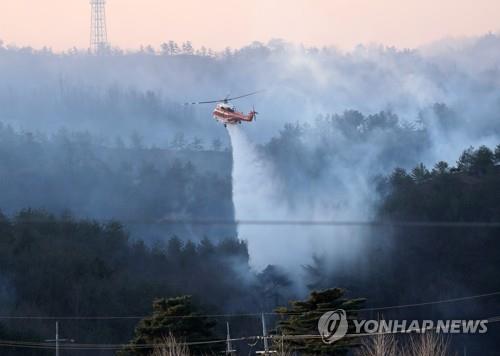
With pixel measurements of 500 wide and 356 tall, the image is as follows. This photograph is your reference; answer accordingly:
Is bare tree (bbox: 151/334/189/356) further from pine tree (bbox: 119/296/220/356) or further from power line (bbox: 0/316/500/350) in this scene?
pine tree (bbox: 119/296/220/356)

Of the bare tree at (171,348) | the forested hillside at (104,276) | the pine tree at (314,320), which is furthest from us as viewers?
the forested hillside at (104,276)

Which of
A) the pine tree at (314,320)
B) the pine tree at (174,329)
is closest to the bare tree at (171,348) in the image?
the pine tree at (174,329)

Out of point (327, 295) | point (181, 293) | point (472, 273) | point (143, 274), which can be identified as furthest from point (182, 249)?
point (327, 295)

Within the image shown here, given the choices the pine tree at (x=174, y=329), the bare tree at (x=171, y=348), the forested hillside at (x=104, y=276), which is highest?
the forested hillside at (x=104, y=276)

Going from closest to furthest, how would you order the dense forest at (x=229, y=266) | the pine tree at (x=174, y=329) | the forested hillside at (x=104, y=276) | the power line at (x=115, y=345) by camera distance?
the power line at (x=115, y=345)
the pine tree at (x=174, y=329)
the forested hillside at (x=104, y=276)
the dense forest at (x=229, y=266)

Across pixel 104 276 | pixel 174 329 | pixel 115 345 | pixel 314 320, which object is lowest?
pixel 314 320

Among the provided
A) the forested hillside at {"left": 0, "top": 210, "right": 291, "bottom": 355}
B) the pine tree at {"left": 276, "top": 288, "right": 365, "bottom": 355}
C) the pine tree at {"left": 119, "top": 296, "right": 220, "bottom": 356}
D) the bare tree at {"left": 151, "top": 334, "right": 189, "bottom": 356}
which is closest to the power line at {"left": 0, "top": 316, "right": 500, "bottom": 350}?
the bare tree at {"left": 151, "top": 334, "right": 189, "bottom": 356}

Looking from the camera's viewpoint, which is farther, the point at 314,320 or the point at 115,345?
the point at 115,345

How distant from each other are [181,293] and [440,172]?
2497 centimetres

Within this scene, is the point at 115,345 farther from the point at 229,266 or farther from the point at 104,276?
the point at 229,266

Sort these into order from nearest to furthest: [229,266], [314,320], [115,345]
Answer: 1. [314,320]
2. [115,345]
3. [229,266]

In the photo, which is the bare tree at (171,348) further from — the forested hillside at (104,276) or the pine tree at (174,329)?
the forested hillside at (104,276)

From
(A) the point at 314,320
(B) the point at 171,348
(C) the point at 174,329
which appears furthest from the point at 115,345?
(A) the point at 314,320

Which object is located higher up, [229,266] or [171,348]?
[229,266]
